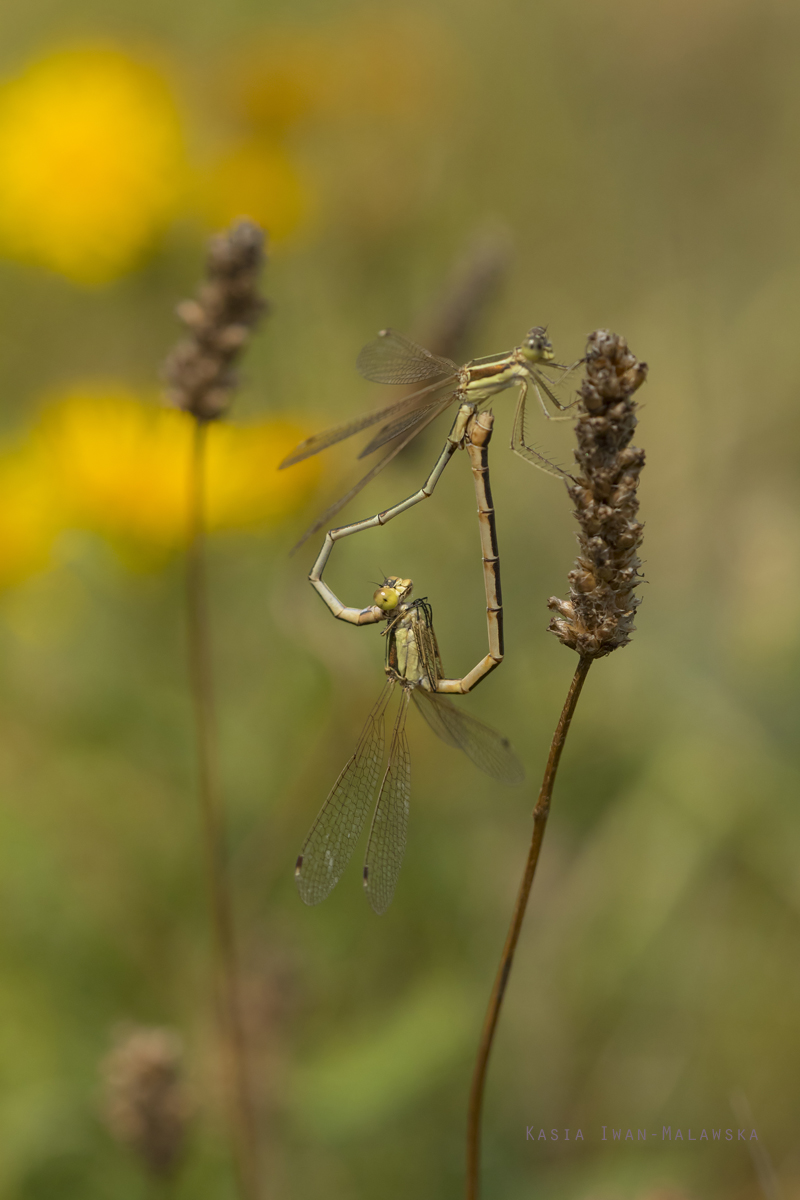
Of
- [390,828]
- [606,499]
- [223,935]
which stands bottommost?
[223,935]

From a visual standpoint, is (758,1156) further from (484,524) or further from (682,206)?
(682,206)

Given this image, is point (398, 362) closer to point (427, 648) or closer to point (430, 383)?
point (430, 383)

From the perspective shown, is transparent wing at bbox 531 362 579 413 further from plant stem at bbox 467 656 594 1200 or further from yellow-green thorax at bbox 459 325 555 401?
plant stem at bbox 467 656 594 1200

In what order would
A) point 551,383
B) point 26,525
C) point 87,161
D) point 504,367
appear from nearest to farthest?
point 551,383, point 504,367, point 26,525, point 87,161

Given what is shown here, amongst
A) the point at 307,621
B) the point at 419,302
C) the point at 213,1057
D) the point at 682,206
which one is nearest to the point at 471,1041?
the point at 213,1057

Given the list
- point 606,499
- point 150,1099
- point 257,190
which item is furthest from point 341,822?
point 257,190
